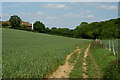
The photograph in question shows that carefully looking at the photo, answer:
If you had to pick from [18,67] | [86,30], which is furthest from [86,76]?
[86,30]

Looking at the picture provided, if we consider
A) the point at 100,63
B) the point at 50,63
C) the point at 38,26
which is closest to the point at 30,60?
the point at 50,63

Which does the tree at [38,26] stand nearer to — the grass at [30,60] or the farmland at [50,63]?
the grass at [30,60]

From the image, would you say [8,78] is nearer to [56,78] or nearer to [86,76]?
[56,78]

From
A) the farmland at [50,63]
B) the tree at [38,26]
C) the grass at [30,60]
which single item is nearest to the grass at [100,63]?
the farmland at [50,63]

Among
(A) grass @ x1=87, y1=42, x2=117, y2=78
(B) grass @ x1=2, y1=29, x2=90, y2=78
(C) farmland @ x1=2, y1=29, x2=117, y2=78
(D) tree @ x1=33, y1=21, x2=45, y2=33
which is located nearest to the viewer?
(B) grass @ x1=2, y1=29, x2=90, y2=78

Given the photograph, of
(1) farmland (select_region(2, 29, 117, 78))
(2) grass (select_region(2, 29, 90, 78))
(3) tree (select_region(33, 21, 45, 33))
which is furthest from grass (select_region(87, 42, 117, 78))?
(3) tree (select_region(33, 21, 45, 33))

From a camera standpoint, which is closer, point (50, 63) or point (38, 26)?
point (50, 63)

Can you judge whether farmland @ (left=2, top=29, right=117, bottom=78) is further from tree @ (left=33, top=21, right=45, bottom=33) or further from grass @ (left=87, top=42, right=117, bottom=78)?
tree @ (left=33, top=21, right=45, bottom=33)

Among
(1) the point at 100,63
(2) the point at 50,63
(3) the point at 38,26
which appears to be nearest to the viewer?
(2) the point at 50,63

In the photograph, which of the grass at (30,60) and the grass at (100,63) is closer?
the grass at (30,60)

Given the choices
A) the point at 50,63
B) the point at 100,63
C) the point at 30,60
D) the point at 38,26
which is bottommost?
the point at 100,63

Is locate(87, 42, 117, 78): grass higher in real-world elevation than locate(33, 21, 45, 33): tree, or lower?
lower

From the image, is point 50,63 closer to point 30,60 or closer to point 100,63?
point 30,60

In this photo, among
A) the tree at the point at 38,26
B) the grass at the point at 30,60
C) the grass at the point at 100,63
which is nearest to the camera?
the grass at the point at 30,60
